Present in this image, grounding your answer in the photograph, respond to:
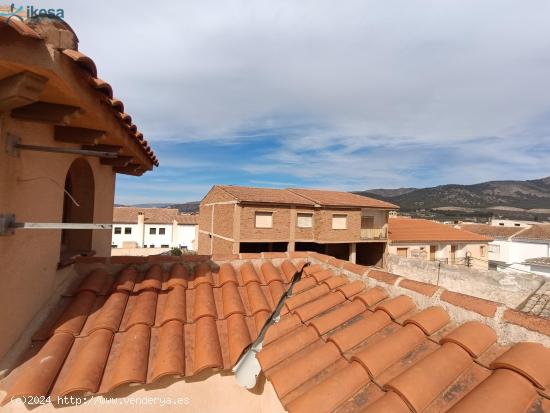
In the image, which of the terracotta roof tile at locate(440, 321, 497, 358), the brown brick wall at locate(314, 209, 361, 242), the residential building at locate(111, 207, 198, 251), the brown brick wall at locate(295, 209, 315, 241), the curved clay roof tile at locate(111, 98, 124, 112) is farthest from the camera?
the residential building at locate(111, 207, 198, 251)

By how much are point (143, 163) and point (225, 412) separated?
13.8ft

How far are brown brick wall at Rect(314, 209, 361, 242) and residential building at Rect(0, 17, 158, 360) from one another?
2369 cm

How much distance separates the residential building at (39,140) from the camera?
1979mm

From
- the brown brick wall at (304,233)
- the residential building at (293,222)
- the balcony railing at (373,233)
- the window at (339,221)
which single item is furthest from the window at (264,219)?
the balcony railing at (373,233)

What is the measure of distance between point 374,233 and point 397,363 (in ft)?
93.0

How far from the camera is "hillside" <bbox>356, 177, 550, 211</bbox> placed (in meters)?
105

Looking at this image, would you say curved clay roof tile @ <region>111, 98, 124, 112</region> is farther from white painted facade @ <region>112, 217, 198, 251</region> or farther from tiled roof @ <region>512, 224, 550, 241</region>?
white painted facade @ <region>112, 217, 198, 251</region>

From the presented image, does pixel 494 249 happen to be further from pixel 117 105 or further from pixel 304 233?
pixel 117 105

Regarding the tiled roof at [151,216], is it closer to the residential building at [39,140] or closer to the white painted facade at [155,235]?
the white painted facade at [155,235]

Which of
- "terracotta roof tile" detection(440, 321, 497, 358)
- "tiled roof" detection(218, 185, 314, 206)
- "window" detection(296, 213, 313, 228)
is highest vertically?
"tiled roof" detection(218, 185, 314, 206)

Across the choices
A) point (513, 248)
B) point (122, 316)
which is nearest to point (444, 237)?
point (513, 248)

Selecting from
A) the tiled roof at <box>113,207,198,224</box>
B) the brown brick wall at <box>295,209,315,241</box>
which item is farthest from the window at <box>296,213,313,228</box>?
the tiled roof at <box>113,207,198,224</box>

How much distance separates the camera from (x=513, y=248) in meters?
36.5

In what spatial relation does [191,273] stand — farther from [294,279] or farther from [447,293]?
[447,293]
